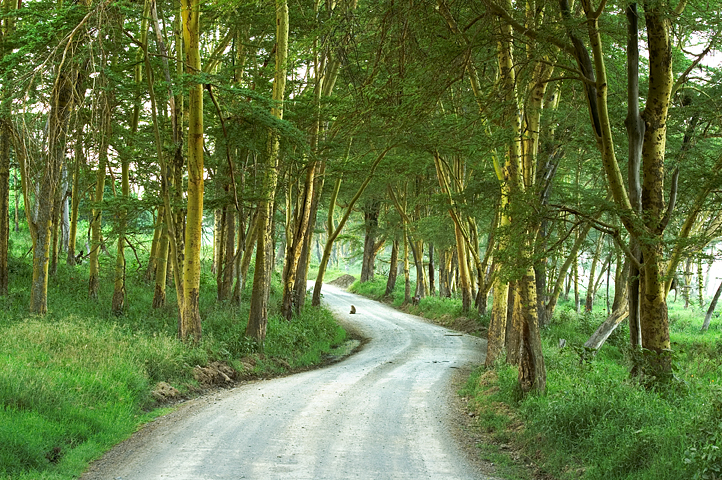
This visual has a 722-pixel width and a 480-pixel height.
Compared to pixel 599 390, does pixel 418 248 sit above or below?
above

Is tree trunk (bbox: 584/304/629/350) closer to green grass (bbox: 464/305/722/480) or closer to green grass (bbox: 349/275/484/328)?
green grass (bbox: 464/305/722/480)

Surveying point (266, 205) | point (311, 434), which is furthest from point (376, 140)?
point (311, 434)

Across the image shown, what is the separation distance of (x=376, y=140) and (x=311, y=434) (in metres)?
9.41

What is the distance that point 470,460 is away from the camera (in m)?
6.79

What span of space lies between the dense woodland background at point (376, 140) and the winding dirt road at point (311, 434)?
1.32 metres

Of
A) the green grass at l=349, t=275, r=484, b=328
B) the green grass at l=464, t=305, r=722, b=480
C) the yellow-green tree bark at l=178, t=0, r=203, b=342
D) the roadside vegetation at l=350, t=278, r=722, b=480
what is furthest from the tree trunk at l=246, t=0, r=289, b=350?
the green grass at l=349, t=275, r=484, b=328

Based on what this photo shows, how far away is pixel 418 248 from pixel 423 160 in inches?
359

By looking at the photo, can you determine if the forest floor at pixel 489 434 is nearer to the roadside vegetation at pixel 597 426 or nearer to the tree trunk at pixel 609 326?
the roadside vegetation at pixel 597 426

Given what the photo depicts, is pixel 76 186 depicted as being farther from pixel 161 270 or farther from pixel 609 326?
pixel 609 326

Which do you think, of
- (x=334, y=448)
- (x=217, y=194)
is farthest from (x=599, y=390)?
(x=217, y=194)

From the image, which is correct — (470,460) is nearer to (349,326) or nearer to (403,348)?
(403,348)

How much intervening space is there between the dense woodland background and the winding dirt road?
1.32 meters

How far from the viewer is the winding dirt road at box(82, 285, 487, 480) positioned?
6.00m

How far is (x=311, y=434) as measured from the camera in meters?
7.50
